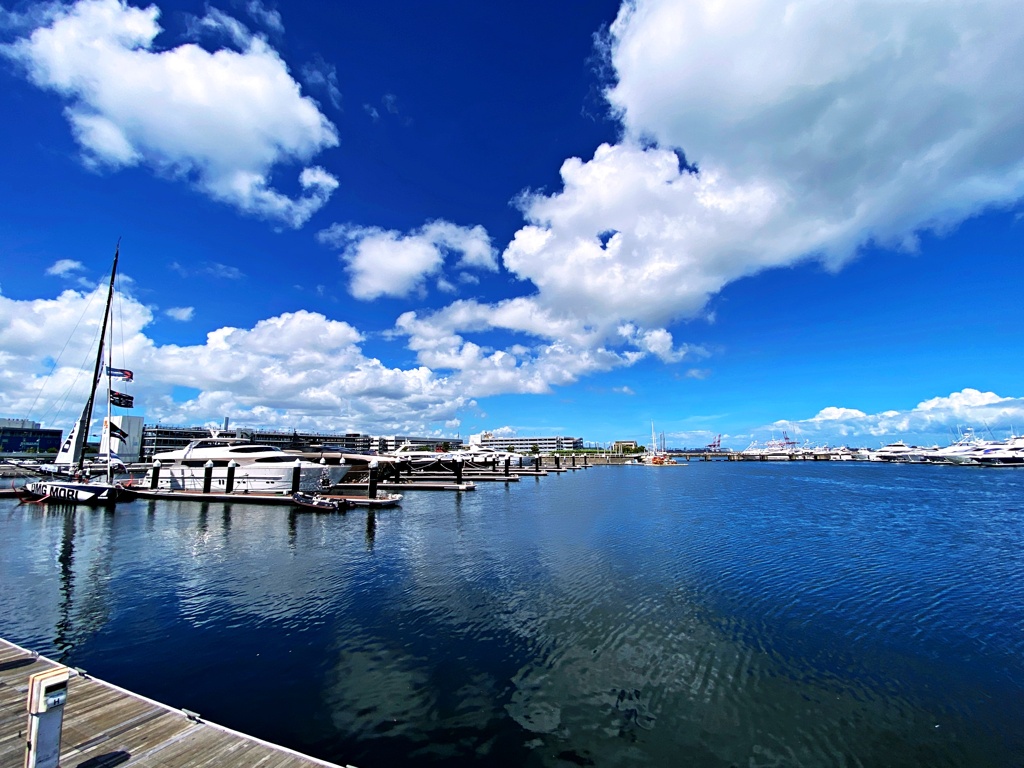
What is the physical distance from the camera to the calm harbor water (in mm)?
11500

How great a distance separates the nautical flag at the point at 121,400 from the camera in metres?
55.7

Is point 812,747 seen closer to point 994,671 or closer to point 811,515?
point 994,671

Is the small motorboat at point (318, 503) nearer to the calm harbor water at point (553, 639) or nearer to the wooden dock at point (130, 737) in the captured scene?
the calm harbor water at point (553, 639)

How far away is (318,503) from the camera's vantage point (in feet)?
155

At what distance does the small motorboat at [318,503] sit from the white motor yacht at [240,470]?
25.8 feet

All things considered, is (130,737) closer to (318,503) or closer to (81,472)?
(318,503)

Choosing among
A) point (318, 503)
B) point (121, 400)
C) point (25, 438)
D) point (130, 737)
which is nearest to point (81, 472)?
point (121, 400)

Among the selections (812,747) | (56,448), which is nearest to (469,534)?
(812,747)

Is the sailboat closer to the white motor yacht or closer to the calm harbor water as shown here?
the white motor yacht

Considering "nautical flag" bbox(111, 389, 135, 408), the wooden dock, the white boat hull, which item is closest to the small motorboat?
the white boat hull

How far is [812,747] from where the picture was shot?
11.1 meters

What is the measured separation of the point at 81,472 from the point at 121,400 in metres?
9.46

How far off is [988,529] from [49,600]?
66191mm

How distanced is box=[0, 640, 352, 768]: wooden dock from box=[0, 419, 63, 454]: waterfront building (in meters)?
193
